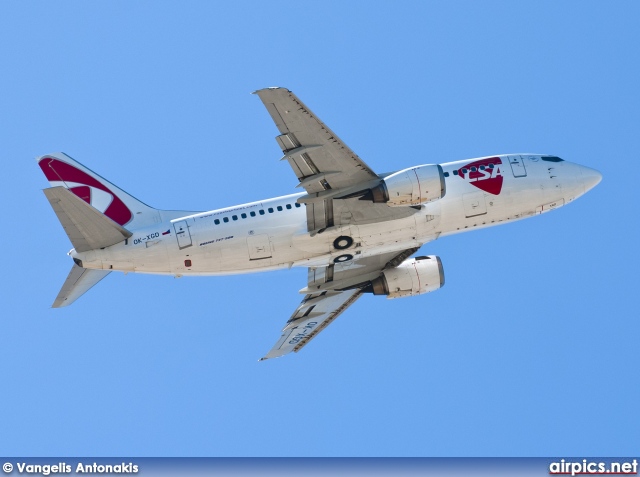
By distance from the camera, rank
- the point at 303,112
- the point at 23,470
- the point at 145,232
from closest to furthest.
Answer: the point at 23,470
the point at 303,112
the point at 145,232

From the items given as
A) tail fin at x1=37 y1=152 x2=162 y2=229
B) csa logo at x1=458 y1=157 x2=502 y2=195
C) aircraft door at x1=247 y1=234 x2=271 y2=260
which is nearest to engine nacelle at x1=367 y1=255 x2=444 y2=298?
csa logo at x1=458 y1=157 x2=502 y2=195

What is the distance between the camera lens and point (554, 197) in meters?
65.4

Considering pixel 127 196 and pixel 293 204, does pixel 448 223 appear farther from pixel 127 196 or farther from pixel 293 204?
pixel 127 196

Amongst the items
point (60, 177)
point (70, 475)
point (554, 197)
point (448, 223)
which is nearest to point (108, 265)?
point (60, 177)

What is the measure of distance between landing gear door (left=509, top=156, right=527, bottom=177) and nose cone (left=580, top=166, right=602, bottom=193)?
3509mm

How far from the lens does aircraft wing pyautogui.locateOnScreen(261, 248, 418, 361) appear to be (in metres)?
68.7

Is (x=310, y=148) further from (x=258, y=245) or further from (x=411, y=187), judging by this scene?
(x=258, y=245)

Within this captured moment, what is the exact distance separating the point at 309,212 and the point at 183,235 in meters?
6.32

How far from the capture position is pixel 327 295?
69.8 meters

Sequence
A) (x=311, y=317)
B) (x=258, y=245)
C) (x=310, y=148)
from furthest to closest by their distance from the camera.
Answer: (x=311, y=317) < (x=258, y=245) < (x=310, y=148)

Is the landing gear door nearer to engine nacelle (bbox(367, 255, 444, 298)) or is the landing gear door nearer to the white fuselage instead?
the white fuselage

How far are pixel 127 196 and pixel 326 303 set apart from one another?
12.8m

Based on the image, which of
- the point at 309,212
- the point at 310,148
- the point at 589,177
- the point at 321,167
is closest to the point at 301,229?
the point at 309,212

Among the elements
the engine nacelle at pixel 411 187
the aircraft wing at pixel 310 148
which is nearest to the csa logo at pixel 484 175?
the engine nacelle at pixel 411 187
